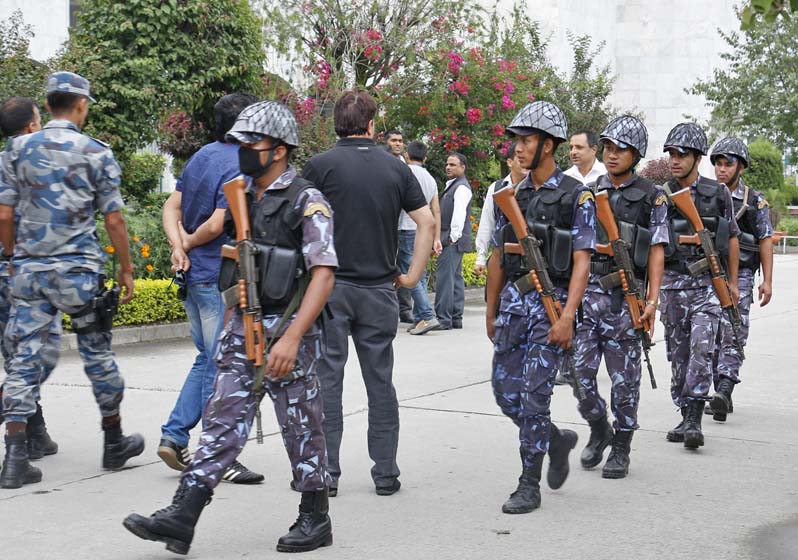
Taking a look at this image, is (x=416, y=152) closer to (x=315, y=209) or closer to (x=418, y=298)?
(x=418, y=298)

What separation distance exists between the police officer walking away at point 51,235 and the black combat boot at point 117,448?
37cm

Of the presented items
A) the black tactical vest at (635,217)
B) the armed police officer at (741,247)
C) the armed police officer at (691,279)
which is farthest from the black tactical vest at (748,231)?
the black tactical vest at (635,217)

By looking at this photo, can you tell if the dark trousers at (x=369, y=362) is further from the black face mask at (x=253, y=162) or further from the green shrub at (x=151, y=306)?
the green shrub at (x=151, y=306)

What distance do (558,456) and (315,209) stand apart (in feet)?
6.46

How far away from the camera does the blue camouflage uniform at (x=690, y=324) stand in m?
7.23

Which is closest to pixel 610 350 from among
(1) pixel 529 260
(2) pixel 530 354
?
(2) pixel 530 354

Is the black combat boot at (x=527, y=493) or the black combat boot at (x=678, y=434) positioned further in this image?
the black combat boot at (x=678, y=434)

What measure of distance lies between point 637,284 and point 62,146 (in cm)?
302

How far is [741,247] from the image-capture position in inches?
334

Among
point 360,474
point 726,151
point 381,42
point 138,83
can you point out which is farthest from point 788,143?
point 360,474

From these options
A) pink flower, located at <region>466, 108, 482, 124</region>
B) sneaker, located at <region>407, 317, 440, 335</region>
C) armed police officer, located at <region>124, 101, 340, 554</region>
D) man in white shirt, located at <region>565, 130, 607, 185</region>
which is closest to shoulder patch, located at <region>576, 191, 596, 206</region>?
armed police officer, located at <region>124, 101, 340, 554</region>

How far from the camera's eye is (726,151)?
805 cm

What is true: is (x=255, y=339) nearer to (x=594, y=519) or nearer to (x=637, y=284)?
(x=594, y=519)

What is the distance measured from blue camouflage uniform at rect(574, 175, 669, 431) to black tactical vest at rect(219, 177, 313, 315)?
6.91 feet
